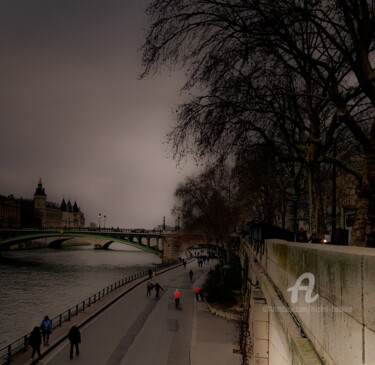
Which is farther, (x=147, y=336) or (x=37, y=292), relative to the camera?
(x=37, y=292)

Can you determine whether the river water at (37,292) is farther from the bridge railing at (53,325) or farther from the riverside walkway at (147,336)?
the riverside walkway at (147,336)

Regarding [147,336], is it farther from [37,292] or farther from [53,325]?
[37,292]

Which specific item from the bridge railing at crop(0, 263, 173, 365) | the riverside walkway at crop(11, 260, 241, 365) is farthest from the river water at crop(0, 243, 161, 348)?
the riverside walkway at crop(11, 260, 241, 365)

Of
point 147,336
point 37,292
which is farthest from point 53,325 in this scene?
point 37,292

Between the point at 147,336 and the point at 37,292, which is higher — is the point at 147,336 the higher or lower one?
the higher one

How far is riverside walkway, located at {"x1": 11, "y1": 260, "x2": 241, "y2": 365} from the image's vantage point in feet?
51.1

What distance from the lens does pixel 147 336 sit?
1895 centimetres

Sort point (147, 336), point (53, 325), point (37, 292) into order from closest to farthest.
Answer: point (147, 336) → point (53, 325) → point (37, 292)

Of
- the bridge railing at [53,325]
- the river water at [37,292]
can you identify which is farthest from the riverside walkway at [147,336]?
the river water at [37,292]

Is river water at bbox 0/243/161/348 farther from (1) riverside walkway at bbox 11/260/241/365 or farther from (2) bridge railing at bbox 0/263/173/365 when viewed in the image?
(1) riverside walkway at bbox 11/260/241/365

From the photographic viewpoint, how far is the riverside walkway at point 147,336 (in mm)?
15586

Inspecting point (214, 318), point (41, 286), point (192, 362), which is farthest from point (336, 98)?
point (41, 286)

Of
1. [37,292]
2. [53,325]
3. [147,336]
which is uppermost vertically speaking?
[147,336]

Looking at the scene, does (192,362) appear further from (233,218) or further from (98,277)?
(98,277)
